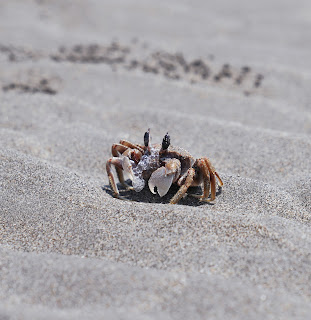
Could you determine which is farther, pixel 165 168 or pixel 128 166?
pixel 128 166

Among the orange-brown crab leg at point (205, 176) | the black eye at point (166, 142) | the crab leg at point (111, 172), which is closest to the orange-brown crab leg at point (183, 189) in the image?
the orange-brown crab leg at point (205, 176)

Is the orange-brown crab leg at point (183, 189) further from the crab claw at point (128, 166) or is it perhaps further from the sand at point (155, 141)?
the crab claw at point (128, 166)

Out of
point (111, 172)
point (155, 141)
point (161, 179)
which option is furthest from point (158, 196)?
point (155, 141)

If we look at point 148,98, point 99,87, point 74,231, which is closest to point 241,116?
point 148,98

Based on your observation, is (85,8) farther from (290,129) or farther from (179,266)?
(179,266)

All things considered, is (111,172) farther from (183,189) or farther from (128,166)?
(183,189)

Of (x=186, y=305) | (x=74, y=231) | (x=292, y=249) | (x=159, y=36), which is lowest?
(x=74, y=231)
